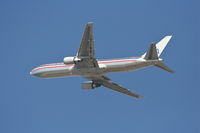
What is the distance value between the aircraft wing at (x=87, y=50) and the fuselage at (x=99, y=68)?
3.18 ft

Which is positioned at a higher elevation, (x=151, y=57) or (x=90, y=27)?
(x=90, y=27)

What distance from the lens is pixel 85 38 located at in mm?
57812

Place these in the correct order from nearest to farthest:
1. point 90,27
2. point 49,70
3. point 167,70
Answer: point 90,27
point 167,70
point 49,70

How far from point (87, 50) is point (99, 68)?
4.05 metres

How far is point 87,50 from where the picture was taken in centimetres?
5978

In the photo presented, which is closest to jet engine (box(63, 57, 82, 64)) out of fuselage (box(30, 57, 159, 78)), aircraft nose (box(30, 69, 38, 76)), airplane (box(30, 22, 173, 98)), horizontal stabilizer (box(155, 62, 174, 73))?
airplane (box(30, 22, 173, 98))

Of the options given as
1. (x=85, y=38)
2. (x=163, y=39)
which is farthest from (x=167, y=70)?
(x=85, y=38)

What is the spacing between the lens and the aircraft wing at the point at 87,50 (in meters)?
56.9

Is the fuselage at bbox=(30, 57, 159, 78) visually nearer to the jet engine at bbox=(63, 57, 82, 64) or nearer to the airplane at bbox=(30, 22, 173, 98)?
the airplane at bbox=(30, 22, 173, 98)

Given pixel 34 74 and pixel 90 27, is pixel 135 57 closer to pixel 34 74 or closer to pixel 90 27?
pixel 90 27

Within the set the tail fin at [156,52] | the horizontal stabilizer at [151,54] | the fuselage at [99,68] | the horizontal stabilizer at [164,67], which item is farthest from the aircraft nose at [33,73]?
the horizontal stabilizer at [164,67]

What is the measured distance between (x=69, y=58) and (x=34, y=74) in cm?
924

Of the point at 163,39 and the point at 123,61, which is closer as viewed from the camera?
the point at 123,61

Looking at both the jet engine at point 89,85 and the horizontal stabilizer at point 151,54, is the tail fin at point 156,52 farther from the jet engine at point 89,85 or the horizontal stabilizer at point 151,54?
the jet engine at point 89,85
